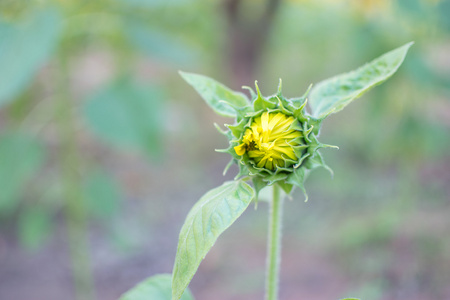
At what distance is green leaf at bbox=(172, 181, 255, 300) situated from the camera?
0.45 meters

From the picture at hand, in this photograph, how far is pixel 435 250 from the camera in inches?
66.6

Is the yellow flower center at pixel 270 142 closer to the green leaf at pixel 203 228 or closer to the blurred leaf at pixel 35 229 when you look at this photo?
the green leaf at pixel 203 228

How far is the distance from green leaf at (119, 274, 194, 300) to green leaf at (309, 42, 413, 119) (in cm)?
27

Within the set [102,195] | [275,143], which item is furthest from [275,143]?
[102,195]

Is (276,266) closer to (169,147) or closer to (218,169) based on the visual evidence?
(218,169)

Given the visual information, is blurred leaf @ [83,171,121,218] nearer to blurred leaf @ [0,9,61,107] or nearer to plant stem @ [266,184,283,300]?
blurred leaf @ [0,9,61,107]

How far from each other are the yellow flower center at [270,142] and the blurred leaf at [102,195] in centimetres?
121

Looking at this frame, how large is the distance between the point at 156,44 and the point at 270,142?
1127 mm

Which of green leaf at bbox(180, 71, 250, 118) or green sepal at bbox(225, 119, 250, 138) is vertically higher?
green leaf at bbox(180, 71, 250, 118)

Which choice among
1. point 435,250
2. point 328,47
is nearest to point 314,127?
point 435,250

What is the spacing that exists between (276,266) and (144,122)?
3.52ft

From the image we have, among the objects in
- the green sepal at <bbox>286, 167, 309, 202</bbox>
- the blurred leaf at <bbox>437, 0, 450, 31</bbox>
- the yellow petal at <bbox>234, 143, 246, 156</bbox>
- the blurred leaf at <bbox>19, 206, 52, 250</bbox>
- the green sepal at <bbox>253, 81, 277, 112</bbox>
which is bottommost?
the green sepal at <bbox>286, 167, 309, 202</bbox>

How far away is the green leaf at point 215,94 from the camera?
606 mm

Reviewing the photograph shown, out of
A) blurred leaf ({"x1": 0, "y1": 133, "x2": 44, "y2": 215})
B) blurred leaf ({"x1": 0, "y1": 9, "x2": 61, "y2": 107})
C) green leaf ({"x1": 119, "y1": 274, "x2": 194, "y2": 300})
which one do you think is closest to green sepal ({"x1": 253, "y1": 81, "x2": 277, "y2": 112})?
green leaf ({"x1": 119, "y1": 274, "x2": 194, "y2": 300})
